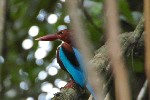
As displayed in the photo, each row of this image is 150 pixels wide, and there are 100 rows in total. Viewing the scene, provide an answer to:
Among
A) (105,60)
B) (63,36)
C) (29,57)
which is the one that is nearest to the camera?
(105,60)

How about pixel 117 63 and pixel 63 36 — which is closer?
pixel 117 63

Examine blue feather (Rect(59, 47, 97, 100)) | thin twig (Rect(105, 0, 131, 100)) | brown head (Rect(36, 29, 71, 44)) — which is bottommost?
thin twig (Rect(105, 0, 131, 100))

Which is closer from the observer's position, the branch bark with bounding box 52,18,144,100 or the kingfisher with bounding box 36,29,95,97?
the branch bark with bounding box 52,18,144,100

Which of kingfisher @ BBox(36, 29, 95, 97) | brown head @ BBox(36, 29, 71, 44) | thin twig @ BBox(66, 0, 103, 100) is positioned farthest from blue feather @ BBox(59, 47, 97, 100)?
thin twig @ BBox(66, 0, 103, 100)

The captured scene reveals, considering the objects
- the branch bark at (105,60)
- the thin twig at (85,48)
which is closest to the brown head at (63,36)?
the branch bark at (105,60)

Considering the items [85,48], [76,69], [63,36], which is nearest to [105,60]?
[76,69]

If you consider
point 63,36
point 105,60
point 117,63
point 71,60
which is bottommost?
point 117,63

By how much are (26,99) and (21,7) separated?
3.38ft

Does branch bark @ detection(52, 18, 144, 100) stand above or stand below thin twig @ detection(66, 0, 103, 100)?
above

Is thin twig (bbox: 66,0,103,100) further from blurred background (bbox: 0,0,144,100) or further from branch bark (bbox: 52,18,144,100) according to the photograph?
blurred background (bbox: 0,0,144,100)

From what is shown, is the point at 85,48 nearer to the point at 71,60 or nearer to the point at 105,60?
the point at 105,60

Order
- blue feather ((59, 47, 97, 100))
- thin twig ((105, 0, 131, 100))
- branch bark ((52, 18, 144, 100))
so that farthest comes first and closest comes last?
1. blue feather ((59, 47, 97, 100))
2. branch bark ((52, 18, 144, 100))
3. thin twig ((105, 0, 131, 100))

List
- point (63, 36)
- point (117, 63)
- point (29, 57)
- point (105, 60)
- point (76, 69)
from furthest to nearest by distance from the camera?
point (29, 57)
point (63, 36)
point (76, 69)
point (105, 60)
point (117, 63)

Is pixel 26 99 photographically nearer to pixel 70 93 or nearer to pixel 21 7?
pixel 21 7
